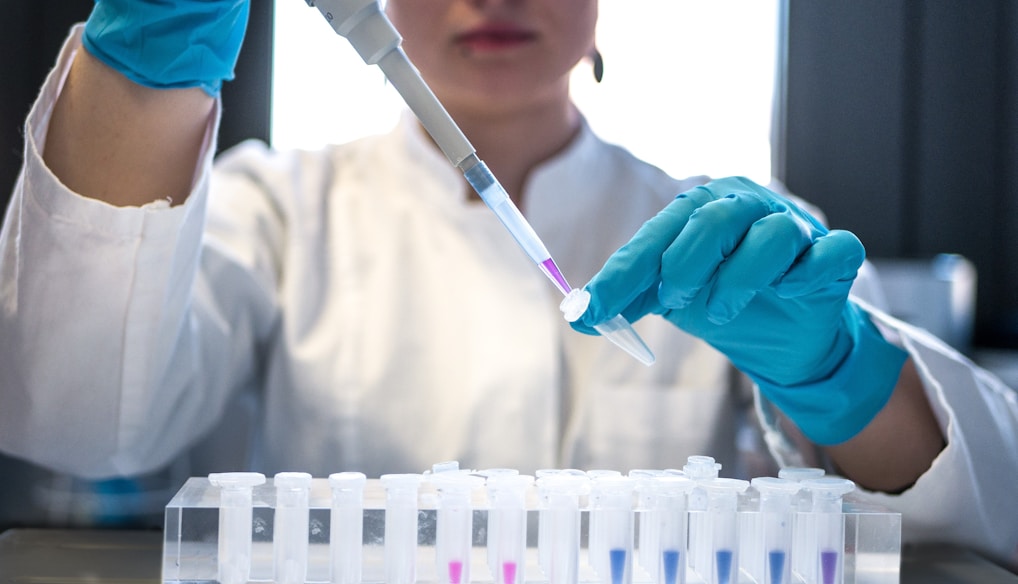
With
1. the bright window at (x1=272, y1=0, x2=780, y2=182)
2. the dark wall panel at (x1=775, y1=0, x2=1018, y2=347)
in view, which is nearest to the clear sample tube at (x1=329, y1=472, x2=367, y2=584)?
the bright window at (x1=272, y1=0, x2=780, y2=182)

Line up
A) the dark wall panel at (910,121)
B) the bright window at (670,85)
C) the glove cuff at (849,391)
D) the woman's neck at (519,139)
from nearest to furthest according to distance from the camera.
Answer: the glove cuff at (849,391), the woman's neck at (519,139), the bright window at (670,85), the dark wall panel at (910,121)

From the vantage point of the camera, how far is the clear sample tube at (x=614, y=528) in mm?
636

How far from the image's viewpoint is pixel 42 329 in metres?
0.83

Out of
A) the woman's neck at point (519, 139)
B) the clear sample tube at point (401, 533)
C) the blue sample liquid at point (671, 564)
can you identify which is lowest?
the blue sample liquid at point (671, 564)

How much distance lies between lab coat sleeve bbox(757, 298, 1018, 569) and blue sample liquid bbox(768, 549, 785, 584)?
0.27 meters

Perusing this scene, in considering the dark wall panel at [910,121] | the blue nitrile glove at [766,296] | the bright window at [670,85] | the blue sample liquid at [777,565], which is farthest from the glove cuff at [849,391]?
the dark wall panel at [910,121]

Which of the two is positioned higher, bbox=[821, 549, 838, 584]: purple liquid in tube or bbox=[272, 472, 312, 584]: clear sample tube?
bbox=[272, 472, 312, 584]: clear sample tube

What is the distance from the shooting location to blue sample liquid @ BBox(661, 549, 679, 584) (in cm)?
64

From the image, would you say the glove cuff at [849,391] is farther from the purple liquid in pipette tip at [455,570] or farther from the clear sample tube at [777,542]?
the purple liquid in pipette tip at [455,570]

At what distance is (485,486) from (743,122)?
162 cm

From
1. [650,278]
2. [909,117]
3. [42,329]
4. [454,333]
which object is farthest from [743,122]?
[42,329]

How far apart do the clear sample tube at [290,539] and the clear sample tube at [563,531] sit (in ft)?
0.57

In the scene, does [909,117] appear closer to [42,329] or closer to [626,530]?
[626,530]

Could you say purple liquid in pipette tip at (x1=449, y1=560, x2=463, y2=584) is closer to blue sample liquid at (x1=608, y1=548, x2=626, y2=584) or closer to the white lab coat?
blue sample liquid at (x1=608, y1=548, x2=626, y2=584)
